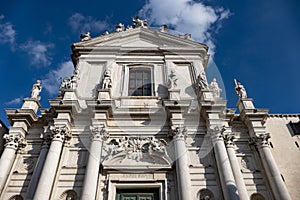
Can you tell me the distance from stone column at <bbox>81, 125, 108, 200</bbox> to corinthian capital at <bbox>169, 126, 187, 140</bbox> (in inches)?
115

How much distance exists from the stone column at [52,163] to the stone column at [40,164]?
552mm

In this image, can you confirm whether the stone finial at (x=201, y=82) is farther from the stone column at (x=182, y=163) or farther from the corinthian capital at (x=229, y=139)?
the stone column at (x=182, y=163)

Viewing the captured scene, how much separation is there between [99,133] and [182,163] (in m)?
3.74

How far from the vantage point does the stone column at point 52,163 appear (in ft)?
28.2

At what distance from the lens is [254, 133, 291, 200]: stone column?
905 cm

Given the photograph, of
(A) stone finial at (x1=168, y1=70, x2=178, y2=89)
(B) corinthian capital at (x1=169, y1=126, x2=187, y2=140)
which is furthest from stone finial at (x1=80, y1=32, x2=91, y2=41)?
(B) corinthian capital at (x1=169, y1=126, x2=187, y2=140)

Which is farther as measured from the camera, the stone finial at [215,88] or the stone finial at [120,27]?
the stone finial at [120,27]

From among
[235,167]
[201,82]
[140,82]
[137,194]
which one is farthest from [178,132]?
[140,82]

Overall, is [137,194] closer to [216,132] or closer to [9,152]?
[216,132]

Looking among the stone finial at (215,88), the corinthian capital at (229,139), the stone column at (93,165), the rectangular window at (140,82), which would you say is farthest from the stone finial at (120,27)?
the corinthian capital at (229,139)

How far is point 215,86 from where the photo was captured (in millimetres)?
13070

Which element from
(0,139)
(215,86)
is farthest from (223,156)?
(0,139)

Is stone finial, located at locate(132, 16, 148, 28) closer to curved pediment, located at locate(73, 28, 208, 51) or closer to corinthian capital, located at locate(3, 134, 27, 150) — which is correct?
curved pediment, located at locate(73, 28, 208, 51)

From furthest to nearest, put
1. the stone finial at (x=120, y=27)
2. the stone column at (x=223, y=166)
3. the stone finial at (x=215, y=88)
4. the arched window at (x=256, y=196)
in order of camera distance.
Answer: the stone finial at (x=120, y=27)
the stone finial at (x=215, y=88)
the arched window at (x=256, y=196)
the stone column at (x=223, y=166)
